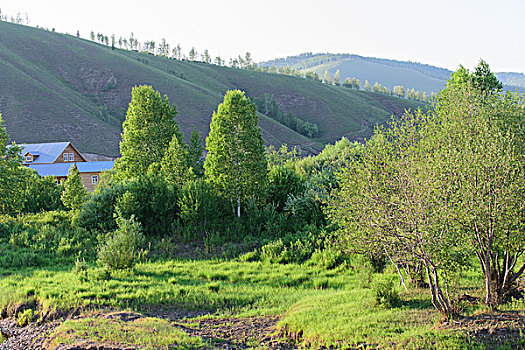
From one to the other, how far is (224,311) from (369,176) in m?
5.06

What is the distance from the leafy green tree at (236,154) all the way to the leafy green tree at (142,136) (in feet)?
17.1

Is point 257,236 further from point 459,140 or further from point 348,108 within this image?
point 348,108

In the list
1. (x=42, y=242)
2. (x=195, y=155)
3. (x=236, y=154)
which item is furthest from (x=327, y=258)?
(x=195, y=155)

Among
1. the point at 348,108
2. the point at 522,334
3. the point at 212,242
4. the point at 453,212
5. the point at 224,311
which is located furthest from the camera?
the point at 348,108

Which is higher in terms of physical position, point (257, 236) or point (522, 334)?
point (522, 334)

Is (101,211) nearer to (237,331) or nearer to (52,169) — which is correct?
(237,331)

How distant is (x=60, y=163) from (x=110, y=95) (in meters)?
50.5

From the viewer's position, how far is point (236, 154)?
63.0 feet

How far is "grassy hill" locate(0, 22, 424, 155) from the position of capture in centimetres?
7056

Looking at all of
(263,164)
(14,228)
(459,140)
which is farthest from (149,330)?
(14,228)

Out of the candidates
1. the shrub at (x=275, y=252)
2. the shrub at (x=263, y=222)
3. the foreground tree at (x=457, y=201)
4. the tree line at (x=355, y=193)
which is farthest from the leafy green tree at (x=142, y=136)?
the foreground tree at (x=457, y=201)

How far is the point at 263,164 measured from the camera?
1956cm

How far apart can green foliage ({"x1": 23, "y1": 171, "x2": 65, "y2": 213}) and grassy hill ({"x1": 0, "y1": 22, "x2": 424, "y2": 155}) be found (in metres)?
43.2

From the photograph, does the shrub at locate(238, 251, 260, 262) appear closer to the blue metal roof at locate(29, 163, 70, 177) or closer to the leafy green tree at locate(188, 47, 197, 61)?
the blue metal roof at locate(29, 163, 70, 177)
